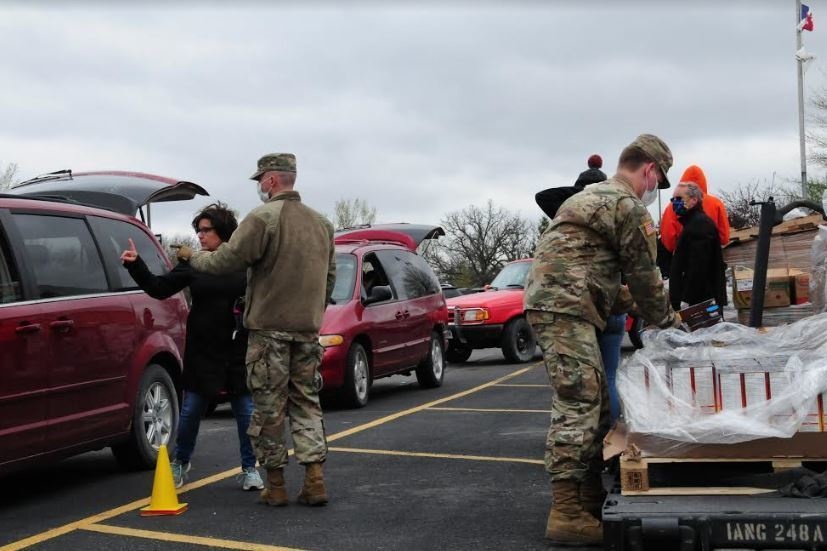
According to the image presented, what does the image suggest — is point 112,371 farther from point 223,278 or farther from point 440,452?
point 440,452

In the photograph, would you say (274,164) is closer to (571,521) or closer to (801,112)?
(571,521)

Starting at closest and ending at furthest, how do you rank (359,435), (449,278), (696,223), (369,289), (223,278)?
(223,278) < (696,223) < (359,435) < (369,289) < (449,278)

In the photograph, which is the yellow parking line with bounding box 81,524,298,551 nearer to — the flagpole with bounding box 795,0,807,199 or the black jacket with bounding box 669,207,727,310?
the black jacket with bounding box 669,207,727,310

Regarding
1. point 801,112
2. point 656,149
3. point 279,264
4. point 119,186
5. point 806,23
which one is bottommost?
point 279,264

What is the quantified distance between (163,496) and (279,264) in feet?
4.76

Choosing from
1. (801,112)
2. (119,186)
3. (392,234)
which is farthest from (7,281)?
(801,112)

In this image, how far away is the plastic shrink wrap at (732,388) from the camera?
415 cm

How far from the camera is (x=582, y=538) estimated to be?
482 centimetres

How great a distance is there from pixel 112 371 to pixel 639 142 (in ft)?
11.8

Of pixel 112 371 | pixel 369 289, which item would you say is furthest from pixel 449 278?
pixel 112 371

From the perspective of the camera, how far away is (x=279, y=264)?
20.0ft

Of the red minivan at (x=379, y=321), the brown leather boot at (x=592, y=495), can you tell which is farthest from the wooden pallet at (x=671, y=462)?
the red minivan at (x=379, y=321)

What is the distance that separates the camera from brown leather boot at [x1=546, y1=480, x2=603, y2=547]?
4.83 m

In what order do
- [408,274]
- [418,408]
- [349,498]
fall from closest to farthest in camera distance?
[349,498] → [418,408] → [408,274]
